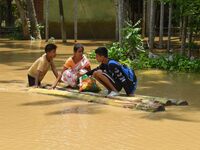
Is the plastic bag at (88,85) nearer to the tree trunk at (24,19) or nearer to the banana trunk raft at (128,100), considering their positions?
the banana trunk raft at (128,100)

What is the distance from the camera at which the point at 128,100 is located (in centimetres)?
799

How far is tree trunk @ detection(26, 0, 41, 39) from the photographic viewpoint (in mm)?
23103

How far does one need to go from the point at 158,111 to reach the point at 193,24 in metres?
6.44

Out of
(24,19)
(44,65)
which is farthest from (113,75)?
(24,19)

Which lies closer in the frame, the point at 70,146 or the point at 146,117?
the point at 70,146

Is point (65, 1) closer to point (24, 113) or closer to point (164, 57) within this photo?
point (164, 57)

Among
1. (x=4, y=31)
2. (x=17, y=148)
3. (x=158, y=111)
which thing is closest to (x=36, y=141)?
(x=17, y=148)

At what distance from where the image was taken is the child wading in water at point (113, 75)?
8148 mm

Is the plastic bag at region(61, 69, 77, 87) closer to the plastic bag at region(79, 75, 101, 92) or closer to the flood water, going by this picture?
the plastic bag at region(79, 75, 101, 92)

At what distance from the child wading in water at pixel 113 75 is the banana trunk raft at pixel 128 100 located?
178 mm

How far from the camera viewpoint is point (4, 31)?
2812cm

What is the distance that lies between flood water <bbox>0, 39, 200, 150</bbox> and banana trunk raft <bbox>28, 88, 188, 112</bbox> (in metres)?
0.12

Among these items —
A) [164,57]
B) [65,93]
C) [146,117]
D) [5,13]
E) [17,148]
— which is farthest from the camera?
[5,13]

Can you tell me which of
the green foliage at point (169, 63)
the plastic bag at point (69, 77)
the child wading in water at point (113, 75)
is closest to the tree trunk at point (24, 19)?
the green foliage at point (169, 63)
